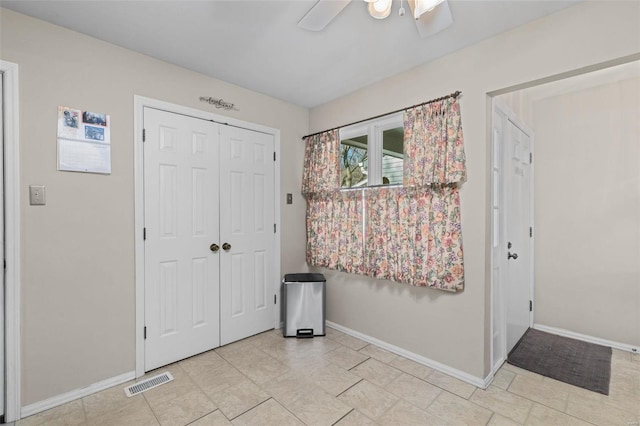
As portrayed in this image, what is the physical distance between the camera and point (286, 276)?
10.6 ft

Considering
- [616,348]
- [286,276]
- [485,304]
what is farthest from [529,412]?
[286,276]

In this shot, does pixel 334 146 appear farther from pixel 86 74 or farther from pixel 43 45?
pixel 43 45

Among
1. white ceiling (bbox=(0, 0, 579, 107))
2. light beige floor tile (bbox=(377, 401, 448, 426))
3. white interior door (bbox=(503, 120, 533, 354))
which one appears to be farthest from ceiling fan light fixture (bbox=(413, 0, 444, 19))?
light beige floor tile (bbox=(377, 401, 448, 426))

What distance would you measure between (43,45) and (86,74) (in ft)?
0.83

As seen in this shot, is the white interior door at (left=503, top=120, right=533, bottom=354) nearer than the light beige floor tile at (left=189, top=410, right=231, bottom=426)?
No

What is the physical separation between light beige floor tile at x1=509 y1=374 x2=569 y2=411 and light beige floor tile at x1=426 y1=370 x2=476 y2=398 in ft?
1.02

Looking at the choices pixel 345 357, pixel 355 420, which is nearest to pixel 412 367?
pixel 345 357

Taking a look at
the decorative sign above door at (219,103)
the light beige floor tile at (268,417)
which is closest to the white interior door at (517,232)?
the light beige floor tile at (268,417)

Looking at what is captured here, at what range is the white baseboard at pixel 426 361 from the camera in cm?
226

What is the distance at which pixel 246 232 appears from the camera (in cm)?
309

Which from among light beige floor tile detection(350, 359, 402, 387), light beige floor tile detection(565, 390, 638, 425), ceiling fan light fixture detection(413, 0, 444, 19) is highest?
ceiling fan light fixture detection(413, 0, 444, 19)

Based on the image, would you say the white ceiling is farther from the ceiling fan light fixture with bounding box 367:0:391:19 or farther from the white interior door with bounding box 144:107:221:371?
the white interior door with bounding box 144:107:221:371

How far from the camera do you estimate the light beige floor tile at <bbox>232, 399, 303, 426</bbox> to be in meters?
1.87

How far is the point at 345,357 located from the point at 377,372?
0.34 m
